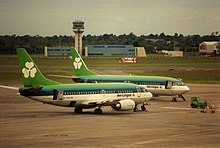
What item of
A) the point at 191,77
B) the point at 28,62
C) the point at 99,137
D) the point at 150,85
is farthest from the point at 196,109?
the point at 191,77

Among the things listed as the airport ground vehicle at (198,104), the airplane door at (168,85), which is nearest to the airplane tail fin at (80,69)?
the airplane door at (168,85)

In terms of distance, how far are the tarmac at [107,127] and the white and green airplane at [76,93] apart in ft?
5.17

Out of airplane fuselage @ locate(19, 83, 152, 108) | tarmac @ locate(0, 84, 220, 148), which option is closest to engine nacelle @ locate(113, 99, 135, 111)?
airplane fuselage @ locate(19, 83, 152, 108)

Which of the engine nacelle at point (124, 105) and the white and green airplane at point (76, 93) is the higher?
the white and green airplane at point (76, 93)

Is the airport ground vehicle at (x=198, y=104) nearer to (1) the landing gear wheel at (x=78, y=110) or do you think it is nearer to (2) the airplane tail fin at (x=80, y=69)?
(1) the landing gear wheel at (x=78, y=110)

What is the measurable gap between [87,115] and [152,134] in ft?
62.1

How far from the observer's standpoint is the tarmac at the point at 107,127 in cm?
4841

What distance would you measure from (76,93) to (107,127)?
13.1m

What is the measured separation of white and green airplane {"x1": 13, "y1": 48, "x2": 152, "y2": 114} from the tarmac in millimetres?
1576

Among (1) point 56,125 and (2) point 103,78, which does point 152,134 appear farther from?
(2) point 103,78

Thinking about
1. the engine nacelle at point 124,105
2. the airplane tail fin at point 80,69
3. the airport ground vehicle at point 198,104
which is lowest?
the airport ground vehicle at point 198,104

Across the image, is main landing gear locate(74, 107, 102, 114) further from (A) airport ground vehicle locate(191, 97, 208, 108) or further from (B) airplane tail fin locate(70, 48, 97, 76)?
(B) airplane tail fin locate(70, 48, 97, 76)

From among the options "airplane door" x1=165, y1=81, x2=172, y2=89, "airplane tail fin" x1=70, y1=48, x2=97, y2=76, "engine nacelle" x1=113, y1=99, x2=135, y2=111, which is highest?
"airplane tail fin" x1=70, y1=48, x2=97, y2=76

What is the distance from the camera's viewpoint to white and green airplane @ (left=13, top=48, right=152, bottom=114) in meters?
68.5
